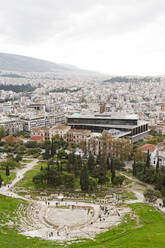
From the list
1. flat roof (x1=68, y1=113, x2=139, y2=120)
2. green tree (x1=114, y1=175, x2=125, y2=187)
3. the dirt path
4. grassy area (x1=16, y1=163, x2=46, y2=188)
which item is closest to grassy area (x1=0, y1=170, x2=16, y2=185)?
the dirt path

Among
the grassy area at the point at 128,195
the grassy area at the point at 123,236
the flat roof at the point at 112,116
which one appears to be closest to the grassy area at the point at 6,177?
the grassy area at the point at 123,236

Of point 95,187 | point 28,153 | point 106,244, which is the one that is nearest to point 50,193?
point 95,187

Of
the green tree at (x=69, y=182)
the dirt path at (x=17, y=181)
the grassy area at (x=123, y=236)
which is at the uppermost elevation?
the green tree at (x=69, y=182)

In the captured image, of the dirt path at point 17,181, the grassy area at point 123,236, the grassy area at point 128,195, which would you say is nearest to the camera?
the grassy area at point 123,236

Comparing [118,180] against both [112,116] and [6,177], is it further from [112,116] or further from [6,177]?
[112,116]

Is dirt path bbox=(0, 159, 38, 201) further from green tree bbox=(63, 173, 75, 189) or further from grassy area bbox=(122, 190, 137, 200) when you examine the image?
grassy area bbox=(122, 190, 137, 200)

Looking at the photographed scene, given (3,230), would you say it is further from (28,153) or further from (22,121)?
(22,121)

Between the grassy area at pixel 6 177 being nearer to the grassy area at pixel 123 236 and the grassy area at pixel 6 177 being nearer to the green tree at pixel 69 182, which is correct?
the green tree at pixel 69 182

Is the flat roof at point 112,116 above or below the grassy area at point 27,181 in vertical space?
above
